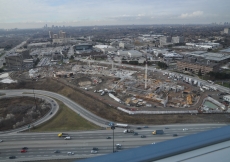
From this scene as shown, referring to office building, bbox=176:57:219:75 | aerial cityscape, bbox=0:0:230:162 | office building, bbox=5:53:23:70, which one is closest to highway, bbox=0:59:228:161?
aerial cityscape, bbox=0:0:230:162

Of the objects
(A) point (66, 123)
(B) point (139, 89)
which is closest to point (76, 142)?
(A) point (66, 123)

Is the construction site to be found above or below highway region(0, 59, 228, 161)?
above

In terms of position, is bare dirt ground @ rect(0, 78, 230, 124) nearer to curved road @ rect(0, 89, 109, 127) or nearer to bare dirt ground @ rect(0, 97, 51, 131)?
curved road @ rect(0, 89, 109, 127)

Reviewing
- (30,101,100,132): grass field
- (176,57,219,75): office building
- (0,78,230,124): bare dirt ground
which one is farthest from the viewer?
(176,57,219,75): office building

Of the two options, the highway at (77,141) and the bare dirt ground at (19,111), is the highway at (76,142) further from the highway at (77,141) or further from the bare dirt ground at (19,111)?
the bare dirt ground at (19,111)

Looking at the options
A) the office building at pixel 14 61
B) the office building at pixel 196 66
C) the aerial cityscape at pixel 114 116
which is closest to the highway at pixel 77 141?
the aerial cityscape at pixel 114 116

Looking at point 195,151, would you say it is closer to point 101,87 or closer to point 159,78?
point 101,87
